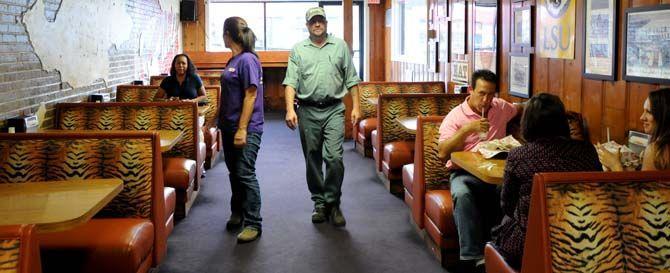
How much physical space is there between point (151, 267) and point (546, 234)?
2.06m

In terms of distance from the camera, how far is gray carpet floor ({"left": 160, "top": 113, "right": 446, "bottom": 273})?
3.97 meters

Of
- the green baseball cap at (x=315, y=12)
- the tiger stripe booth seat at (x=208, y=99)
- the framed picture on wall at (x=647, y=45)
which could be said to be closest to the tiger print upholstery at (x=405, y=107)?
the green baseball cap at (x=315, y=12)

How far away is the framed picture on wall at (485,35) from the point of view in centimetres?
627

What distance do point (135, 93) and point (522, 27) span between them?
12.3 feet

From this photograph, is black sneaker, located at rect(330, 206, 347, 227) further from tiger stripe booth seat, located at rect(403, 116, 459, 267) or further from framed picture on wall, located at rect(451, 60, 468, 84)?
framed picture on wall, located at rect(451, 60, 468, 84)

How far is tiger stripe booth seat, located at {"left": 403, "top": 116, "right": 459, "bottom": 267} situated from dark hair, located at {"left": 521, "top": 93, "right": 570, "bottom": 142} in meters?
1.13

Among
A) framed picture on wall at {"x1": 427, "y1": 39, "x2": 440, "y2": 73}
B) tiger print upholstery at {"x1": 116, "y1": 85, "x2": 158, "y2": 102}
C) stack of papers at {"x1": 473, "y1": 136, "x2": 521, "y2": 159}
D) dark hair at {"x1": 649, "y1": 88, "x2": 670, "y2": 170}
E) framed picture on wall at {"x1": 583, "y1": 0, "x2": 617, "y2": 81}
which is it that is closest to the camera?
dark hair at {"x1": 649, "y1": 88, "x2": 670, "y2": 170}

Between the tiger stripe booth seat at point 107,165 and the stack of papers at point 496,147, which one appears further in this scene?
the stack of papers at point 496,147

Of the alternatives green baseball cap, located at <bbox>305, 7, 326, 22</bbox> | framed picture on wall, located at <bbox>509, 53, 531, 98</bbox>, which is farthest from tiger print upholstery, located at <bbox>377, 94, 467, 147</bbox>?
green baseball cap, located at <bbox>305, 7, 326, 22</bbox>

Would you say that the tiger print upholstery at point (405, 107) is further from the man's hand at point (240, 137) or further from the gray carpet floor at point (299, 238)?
the man's hand at point (240, 137)

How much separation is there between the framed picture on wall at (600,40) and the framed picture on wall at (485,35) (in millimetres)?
1732

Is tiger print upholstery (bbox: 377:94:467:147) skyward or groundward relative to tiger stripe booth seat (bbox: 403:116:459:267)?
skyward

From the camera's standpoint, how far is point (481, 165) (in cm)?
328

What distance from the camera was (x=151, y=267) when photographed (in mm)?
3426
